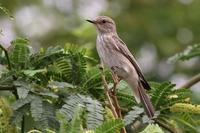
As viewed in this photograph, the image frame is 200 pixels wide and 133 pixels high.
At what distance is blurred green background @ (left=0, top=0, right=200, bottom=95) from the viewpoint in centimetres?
1066

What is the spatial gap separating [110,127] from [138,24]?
811 centimetres

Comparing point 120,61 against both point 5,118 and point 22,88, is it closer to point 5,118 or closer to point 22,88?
point 22,88

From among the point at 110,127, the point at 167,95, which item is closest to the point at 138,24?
the point at 167,95

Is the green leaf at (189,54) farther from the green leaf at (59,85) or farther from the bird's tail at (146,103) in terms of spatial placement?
the green leaf at (59,85)

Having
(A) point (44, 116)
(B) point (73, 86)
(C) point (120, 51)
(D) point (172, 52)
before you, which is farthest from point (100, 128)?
(D) point (172, 52)

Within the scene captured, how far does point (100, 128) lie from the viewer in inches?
129

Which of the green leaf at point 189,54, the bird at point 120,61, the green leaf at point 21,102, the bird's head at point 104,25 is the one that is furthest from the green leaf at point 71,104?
the bird's head at point 104,25

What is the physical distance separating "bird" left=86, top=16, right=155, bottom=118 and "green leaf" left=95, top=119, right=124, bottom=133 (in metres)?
1.23

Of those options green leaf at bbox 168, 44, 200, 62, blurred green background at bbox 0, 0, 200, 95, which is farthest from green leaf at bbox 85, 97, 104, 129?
blurred green background at bbox 0, 0, 200, 95

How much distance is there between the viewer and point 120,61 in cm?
565

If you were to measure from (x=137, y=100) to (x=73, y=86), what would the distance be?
18.6 inches

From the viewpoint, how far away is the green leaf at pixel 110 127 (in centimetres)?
328

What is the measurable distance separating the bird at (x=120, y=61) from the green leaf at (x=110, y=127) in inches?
48.5

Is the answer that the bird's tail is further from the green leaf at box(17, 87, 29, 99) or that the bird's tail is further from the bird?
the green leaf at box(17, 87, 29, 99)
